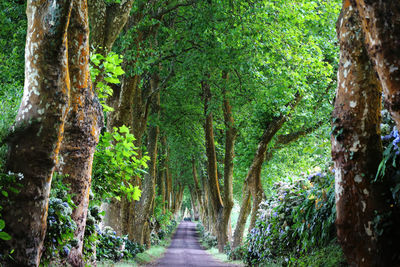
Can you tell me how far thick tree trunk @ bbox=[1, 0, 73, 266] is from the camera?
3.68 metres

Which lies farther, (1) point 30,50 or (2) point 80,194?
(2) point 80,194

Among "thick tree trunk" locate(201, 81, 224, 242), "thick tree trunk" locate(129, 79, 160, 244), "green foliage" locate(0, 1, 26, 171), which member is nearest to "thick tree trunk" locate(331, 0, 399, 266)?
"green foliage" locate(0, 1, 26, 171)

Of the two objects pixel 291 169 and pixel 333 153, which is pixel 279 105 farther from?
pixel 291 169

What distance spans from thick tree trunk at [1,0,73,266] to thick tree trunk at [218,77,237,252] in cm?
1403

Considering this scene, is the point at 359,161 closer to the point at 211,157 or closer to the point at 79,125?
the point at 79,125

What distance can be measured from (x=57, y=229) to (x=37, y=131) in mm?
1337

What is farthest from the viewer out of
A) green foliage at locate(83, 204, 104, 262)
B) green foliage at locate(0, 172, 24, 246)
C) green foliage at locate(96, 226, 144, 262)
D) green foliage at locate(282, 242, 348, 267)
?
green foliage at locate(96, 226, 144, 262)

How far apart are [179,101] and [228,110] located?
4.59 meters

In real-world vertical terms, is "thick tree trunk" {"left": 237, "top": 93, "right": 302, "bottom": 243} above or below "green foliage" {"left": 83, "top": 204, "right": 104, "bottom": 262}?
above

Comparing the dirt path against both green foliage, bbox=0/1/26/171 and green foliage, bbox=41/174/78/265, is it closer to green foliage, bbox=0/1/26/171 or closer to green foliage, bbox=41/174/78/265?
green foliage, bbox=0/1/26/171

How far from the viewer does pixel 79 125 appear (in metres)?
5.26

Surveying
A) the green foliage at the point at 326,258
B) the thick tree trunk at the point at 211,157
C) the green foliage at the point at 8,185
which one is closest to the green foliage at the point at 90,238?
the green foliage at the point at 8,185

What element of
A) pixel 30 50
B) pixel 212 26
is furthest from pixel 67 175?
pixel 212 26

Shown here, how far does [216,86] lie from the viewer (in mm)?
18562
